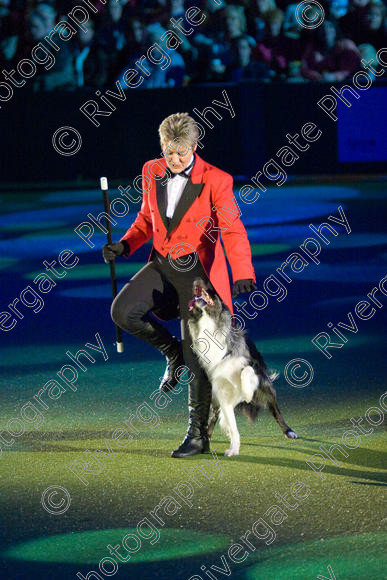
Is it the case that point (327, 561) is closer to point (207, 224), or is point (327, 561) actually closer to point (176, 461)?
point (176, 461)

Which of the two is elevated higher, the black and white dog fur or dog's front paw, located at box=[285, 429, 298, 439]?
the black and white dog fur

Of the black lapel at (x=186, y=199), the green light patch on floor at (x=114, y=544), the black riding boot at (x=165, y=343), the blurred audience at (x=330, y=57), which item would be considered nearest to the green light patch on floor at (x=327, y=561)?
the green light patch on floor at (x=114, y=544)

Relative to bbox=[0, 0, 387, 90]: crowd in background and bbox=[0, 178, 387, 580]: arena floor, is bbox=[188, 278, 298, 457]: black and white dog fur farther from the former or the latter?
bbox=[0, 0, 387, 90]: crowd in background

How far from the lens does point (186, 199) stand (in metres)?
6.16

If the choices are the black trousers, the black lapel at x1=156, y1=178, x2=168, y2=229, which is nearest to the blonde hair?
the black lapel at x1=156, y1=178, x2=168, y2=229

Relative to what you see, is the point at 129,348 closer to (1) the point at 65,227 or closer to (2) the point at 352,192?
(1) the point at 65,227

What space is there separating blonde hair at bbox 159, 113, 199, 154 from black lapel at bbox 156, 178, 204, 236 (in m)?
0.24

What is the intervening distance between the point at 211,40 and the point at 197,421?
11.9 metres

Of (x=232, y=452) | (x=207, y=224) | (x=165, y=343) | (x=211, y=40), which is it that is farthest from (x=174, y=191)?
(x=211, y=40)

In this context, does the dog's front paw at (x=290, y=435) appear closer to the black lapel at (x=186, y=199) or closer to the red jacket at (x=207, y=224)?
the red jacket at (x=207, y=224)

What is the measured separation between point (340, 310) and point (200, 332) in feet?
13.0

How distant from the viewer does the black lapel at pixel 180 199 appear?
6.13m

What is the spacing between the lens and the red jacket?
6.08 meters

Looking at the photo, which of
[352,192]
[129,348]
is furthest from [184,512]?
[352,192]
